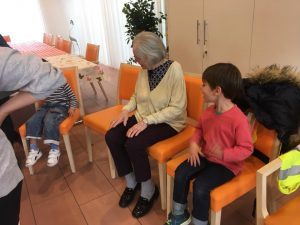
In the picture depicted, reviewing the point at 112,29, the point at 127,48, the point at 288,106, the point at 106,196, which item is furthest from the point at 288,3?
the point at 112,29

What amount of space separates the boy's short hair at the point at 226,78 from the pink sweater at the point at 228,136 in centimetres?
10

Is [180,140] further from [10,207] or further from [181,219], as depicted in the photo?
[10,207]

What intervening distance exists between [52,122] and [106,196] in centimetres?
72

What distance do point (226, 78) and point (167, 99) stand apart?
53 cm

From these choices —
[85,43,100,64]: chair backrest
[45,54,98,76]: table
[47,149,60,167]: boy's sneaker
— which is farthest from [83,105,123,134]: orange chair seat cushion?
[85,43,100,64]: chair backrest

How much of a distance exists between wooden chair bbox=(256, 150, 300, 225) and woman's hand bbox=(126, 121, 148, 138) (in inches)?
31.1

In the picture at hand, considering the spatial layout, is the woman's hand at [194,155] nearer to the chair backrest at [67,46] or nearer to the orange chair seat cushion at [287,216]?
the orange chair seat cushion at [287,216]

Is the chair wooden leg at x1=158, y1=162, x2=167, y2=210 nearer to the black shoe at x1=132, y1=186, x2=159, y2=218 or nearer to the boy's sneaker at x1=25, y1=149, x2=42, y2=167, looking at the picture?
the black shoe at x1=132, y1=186, x2=159, y2=218

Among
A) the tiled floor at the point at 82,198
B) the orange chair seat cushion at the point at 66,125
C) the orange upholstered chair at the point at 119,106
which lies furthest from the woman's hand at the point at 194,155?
the orange chair seat cushion at the point at 66,125

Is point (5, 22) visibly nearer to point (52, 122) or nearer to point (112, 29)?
point (112, 29)

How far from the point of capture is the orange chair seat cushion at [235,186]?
49.8 inches

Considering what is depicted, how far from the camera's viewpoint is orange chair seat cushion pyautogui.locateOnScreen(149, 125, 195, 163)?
163 cm

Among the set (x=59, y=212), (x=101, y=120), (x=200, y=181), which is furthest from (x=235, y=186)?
(x=59, y=212)

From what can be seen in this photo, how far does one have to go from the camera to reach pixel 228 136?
135cm
